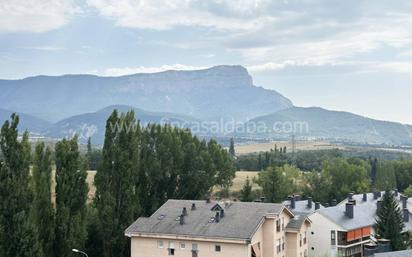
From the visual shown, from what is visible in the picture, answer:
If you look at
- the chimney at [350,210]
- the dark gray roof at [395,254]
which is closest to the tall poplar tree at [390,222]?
the chimney at [350,210]

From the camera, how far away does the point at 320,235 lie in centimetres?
7544

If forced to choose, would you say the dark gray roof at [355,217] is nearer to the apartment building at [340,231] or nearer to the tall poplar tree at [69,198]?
the apartment building at [340,231]

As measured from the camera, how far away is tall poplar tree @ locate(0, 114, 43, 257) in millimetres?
50250

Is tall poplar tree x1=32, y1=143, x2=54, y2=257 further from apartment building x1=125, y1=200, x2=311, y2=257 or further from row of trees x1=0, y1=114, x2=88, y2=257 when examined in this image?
apartment building x1=125, y1=200, x2=311, y2=257

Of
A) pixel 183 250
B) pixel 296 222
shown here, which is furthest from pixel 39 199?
pixel 296 222

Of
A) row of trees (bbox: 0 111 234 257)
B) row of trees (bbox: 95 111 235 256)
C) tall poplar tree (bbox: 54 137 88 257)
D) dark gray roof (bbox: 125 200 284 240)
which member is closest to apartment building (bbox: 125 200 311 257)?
dark gray roof (bbox: 125 200 284 240)

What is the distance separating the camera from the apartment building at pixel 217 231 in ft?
185

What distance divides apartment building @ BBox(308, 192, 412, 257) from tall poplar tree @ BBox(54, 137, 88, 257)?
30.5m

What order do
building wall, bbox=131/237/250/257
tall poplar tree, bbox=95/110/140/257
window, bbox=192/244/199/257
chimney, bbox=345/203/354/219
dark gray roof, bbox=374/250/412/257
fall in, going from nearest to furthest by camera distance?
dark gray roof, bbox=374/250/412/257 < building wall, bbox=131/237/250/257 < window, bbox=192/244/199/257 < tall poplar tree, bbox=95/110/140/257 < chimney, bbox=345/203/354/219

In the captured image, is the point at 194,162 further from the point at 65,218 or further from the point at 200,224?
the point at 65,218

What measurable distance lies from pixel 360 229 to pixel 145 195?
2759 centimetres

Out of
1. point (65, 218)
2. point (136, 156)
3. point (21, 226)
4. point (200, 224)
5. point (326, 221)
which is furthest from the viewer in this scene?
point (326, 221)

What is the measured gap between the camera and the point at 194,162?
83.7 metres

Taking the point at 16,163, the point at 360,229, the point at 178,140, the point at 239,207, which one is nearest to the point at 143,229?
the point at 239,207
